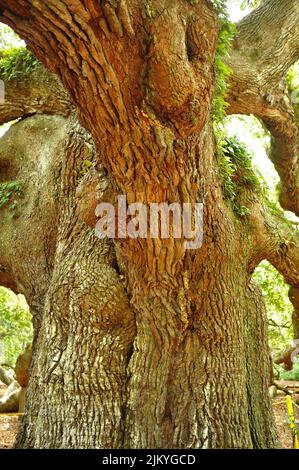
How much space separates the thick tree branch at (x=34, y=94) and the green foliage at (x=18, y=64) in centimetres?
5

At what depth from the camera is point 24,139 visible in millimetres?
6234

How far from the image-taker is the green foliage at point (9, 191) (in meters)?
6.03

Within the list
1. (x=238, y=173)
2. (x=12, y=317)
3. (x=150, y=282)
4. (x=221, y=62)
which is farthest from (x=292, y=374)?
(x=221, y=62)

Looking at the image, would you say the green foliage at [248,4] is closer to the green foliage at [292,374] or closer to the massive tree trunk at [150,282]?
the massive tree trunk at [150,282]

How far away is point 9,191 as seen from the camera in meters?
6.07

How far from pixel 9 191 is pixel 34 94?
4.23ft

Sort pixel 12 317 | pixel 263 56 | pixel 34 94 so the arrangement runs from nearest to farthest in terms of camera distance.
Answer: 1. pixel 34 94
2. pixel 263 56
3. pixel 12 317

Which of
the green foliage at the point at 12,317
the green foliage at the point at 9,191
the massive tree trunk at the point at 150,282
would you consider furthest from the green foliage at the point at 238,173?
the green foliage at the point at 12,317

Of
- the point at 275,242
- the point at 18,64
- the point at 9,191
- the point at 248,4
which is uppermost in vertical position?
the point at 248,4

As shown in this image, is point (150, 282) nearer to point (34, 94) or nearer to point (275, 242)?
point (275, 242)
